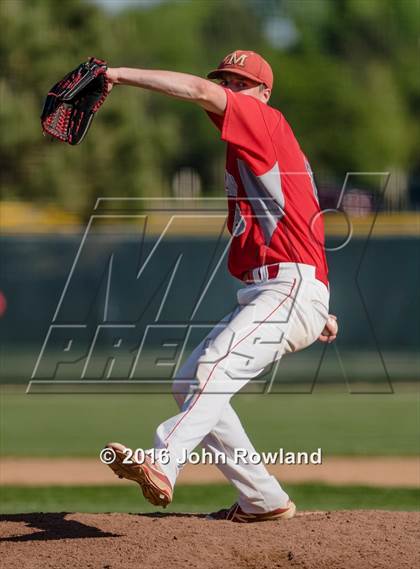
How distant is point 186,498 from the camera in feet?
25.1

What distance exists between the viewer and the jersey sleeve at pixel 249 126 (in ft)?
14.1

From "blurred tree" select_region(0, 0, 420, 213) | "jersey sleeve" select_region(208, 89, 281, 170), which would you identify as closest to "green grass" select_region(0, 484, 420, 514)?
"jersey sleeve" select_region(208, 89, 281, 170)

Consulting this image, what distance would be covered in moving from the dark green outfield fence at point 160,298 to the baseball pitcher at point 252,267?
8.11m

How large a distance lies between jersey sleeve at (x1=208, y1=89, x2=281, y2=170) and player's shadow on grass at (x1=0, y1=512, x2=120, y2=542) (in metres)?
1.79

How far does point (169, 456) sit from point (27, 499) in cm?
349

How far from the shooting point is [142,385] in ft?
44.7

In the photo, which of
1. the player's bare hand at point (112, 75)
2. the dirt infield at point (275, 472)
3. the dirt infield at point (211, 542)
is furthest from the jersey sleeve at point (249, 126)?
the dirt infield at point (275, 472)

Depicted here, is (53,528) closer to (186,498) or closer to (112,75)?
(112,75)

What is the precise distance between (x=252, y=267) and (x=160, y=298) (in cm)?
855

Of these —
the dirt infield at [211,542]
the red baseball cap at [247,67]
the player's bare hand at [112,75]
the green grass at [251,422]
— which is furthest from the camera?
the green grass at [251,422]

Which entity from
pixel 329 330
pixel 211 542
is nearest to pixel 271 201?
pixel 329 330

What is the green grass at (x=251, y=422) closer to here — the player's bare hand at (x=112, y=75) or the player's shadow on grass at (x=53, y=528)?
the player's shadow on grass at (x=53, y=528)

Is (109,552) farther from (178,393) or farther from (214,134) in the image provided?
(214,134)

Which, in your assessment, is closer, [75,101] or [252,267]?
[75,101]
